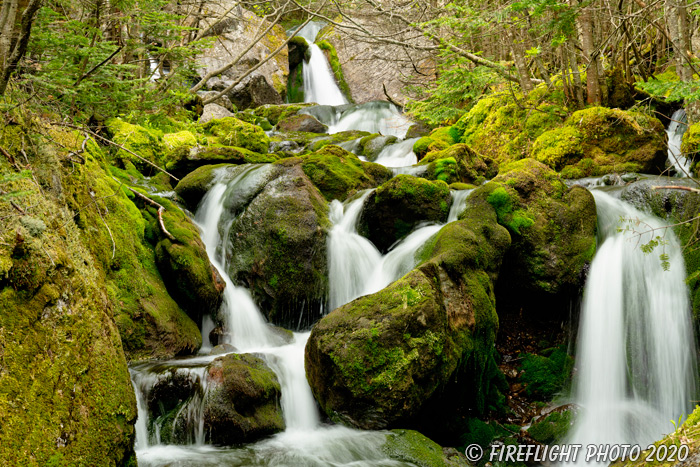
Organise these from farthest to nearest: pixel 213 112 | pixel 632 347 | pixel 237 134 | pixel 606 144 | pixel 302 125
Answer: pixel 302 125
pixel 213 112
pixel 237 134
pixel 606 144
pixel 632 347

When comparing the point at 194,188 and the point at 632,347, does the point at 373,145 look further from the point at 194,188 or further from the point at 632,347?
the point at 632,347

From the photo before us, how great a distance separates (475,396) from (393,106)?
14095 mm

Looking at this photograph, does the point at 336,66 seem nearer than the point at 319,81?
No

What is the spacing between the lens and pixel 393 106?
17.7m

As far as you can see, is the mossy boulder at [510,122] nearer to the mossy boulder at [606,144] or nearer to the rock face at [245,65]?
the mossy boulder at [606,144]

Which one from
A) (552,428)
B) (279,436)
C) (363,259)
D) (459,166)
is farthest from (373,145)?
(279,436)

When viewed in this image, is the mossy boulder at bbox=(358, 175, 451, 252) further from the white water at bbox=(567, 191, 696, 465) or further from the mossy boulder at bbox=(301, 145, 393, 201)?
the white water at bbox=(567, 191, 696, 465)

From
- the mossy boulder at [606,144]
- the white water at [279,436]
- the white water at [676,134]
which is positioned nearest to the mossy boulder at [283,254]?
the white water at [279,436]

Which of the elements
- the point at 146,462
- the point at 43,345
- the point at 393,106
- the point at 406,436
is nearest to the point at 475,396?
the point at 406,436

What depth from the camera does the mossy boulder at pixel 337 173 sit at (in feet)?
27.3

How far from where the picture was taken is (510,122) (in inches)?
413

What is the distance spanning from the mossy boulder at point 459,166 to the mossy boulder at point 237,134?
4319mm

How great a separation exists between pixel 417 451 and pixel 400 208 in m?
3.79

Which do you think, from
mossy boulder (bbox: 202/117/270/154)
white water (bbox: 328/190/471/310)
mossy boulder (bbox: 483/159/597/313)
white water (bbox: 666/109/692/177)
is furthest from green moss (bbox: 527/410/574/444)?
mossy boulder (bbox: 202/117/270/154)
